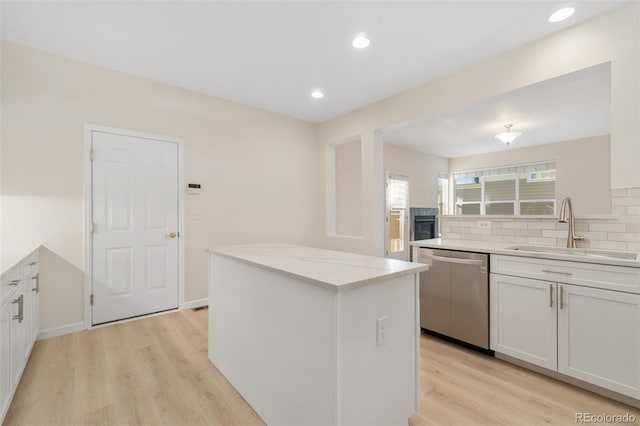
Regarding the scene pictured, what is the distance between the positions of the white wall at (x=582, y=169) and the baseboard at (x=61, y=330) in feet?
26.3

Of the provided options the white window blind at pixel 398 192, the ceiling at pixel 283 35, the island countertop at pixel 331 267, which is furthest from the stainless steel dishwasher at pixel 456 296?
the white window blind at pixel 398 192

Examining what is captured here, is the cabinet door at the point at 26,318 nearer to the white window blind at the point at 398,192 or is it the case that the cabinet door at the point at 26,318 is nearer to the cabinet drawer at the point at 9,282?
the cabinet drawer at the point at 9,282

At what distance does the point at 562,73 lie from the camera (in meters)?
2.31

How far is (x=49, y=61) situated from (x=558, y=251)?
15.7 ft

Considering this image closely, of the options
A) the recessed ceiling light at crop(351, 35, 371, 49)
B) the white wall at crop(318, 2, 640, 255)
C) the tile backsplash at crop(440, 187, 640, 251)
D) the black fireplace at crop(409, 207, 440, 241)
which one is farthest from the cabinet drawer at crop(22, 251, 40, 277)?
the black fireplace at crop(409, 207, 440, 241)

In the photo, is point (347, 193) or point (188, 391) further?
point (347, 193)

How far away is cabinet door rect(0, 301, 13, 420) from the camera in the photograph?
1496 millimetres

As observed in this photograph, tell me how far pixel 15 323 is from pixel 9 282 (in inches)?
13.3

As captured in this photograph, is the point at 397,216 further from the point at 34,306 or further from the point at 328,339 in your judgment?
the point at 34,306

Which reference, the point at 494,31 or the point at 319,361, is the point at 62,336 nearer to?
the point at 319,361

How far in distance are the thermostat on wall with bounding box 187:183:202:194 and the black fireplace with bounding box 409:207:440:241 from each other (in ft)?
14.8

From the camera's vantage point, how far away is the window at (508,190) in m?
6.25

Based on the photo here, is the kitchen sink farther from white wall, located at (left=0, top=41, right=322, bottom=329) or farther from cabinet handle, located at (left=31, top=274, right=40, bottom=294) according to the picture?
cabinet handle, located at (left=31, top=274, right=40, bottom=294)

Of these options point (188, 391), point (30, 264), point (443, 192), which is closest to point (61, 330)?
point (30, 264)
